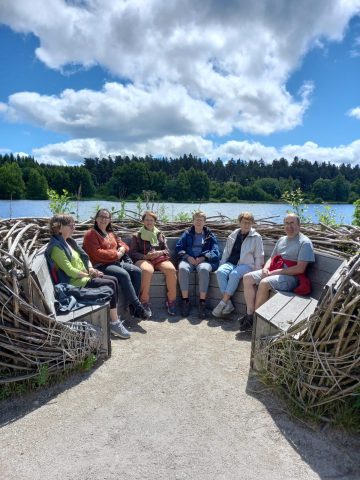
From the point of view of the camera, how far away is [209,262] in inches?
206

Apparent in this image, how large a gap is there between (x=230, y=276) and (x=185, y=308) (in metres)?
0.75

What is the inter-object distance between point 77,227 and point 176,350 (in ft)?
8.83

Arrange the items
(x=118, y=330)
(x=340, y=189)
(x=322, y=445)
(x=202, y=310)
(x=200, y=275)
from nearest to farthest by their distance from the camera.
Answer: (x=322, y=445)
(x=118, y=330)
(x=202, y=310)
(x=200, y=275)
(x=340, y=189)

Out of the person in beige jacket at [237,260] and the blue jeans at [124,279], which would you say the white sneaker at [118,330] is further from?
the person in beige jacket at [237,260]

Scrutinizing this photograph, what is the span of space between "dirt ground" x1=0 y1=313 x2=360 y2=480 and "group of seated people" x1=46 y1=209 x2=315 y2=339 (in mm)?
1023

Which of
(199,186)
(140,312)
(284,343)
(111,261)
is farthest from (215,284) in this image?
(199,186)

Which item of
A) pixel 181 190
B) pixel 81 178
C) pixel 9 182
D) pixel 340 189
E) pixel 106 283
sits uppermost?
pixel 81 178

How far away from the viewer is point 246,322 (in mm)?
4324

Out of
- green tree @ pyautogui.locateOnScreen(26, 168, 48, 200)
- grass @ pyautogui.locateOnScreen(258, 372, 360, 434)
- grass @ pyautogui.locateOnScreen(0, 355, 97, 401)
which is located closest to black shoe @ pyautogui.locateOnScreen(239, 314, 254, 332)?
grass @ pyautogui.locateOnScreen(258, 372, 360, 434)

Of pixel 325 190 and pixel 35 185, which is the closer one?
pixel 35 185

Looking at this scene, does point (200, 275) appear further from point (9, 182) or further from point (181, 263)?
point (9, 182)

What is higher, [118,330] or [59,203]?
[59,203]

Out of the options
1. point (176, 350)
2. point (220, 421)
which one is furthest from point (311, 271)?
point (220, 421)

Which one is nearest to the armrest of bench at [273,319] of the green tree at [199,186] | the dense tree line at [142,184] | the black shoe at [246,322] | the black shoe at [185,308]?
the black shoe at [246,322]
